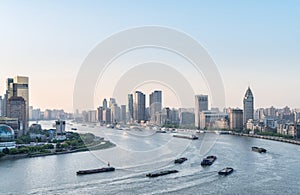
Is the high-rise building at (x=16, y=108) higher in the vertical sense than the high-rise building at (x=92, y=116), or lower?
higher

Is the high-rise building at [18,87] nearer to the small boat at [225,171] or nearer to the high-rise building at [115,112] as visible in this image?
the high-rise building at [115,112]

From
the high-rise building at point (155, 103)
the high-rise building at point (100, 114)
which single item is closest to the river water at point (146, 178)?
the high-rise building at point (155, 103)

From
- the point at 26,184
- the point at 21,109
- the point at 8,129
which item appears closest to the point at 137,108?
the point at 21,109

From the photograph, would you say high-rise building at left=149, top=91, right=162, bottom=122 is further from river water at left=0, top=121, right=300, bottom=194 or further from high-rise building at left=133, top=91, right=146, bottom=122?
river water at left=0, top=121, right=300, bottom=194

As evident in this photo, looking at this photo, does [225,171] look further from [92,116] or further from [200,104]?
[92,116]

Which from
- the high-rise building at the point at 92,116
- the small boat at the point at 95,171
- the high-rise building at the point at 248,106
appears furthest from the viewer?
the high-rise building at the point at 92,116

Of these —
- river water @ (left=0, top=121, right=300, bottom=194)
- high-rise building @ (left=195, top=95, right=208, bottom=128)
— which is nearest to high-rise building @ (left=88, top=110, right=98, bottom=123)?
high-rise building @ (left=195, top=95, right=208, bottom=128)

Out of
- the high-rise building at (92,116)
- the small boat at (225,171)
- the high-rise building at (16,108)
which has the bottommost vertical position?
the small boat at (225,171)

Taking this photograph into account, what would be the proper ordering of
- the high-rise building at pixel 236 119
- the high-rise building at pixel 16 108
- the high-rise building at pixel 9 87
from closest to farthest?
the high-rise building at pixel 16 108, the high-rise building at pixel 9 87, the high-rise building at pixel 236 119
